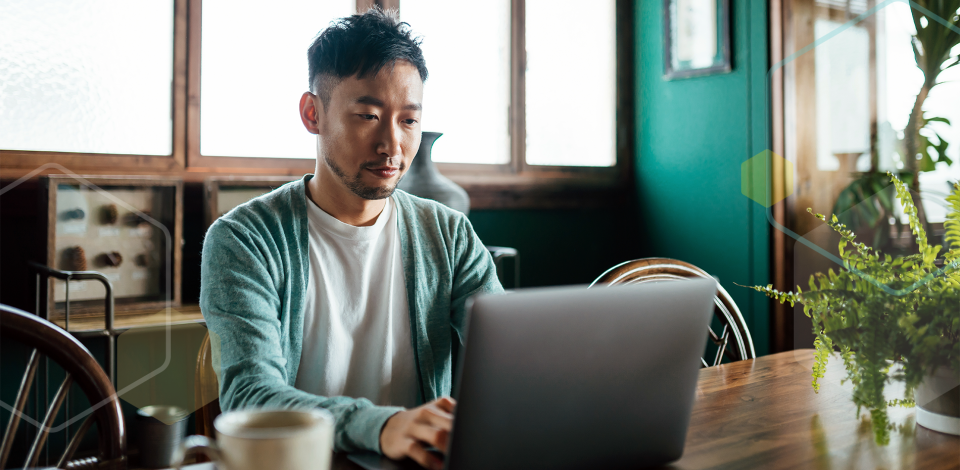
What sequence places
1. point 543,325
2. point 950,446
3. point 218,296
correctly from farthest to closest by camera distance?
point 218,296 < point 950,446 < point 543,325

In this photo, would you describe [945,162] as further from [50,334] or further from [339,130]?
[50,334]

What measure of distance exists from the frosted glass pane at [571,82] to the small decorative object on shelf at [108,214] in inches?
71.8

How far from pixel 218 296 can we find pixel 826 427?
81cm

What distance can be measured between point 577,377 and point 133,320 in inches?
67.4

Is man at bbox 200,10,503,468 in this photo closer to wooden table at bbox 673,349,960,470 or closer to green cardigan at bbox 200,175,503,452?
green cardigan at bbox 200,175,503,452

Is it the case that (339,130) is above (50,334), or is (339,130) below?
above

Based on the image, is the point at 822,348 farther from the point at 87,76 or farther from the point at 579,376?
the point at 87,76

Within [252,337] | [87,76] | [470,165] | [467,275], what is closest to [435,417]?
[252,337]

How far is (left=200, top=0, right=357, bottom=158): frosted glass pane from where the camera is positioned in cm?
250

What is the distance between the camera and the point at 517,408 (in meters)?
0.60

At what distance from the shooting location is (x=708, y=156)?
3217 mm

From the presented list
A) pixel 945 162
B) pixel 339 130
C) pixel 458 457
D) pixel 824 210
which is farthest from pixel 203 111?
pixel 945 162

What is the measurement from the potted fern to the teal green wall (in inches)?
86.2

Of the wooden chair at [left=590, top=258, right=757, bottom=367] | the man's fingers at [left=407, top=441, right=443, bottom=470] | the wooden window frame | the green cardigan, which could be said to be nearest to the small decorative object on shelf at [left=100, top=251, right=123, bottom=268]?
the wooden window frame
